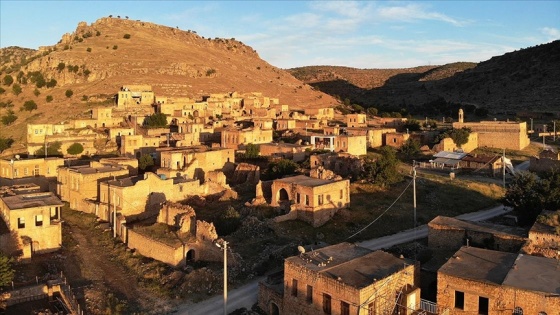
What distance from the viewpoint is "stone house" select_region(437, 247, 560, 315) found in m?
14.8

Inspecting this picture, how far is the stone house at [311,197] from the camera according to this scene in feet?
93.3

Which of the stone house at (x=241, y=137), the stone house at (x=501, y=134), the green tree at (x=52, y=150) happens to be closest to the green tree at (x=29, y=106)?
the green tree at (x=52, y=150)

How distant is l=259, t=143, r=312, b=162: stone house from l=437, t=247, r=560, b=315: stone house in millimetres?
25766

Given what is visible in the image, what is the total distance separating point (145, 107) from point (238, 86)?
3464 cm

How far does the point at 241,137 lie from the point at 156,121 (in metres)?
15.8

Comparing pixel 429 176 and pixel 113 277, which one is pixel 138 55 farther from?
pixel 113 277

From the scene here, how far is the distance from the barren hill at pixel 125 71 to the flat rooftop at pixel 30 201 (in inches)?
1405

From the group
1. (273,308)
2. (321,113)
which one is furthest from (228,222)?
(321,113)

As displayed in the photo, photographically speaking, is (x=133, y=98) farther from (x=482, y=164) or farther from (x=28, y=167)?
(x=482, y=164)

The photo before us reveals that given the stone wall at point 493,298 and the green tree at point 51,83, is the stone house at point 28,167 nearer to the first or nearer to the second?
the stone wall at point 493,298

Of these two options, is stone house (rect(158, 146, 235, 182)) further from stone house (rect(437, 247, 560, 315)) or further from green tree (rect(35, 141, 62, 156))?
stone house (rect(437, 247, 560, 315))

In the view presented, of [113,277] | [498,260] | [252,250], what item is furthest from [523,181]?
[113,277]

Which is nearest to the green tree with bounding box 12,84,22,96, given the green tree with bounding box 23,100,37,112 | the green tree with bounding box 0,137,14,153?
the green tree with bounding box 23,100,37,112

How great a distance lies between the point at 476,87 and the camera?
10400 centimetres
